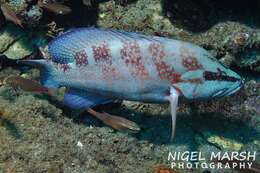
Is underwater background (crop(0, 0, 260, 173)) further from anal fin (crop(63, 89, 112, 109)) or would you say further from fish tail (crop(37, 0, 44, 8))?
anal fin (crop(63, 89, 112, 109))

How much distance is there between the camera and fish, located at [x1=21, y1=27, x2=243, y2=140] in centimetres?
366

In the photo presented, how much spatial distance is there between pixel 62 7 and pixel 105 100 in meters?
1.54

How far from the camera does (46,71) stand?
153 inches

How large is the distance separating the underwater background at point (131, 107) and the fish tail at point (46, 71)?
0.38 metres

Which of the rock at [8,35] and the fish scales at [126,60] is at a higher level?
the fish scales at [126,60]

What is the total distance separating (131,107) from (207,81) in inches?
54.6

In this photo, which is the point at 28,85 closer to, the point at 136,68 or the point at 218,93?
the point at 136,68

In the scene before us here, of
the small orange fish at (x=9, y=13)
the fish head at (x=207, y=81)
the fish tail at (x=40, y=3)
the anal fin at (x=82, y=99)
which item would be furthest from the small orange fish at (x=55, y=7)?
the fish head at (x=207, y=81)

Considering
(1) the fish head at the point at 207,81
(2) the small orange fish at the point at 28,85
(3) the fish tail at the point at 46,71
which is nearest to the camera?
(1) the fish head at the point at 207,81

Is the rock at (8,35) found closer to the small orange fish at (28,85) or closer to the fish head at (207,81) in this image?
the small orange fish at (28,85)

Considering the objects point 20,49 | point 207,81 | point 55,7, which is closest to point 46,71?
point 55,7

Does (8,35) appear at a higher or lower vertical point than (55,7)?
lower

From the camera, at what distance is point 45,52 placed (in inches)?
198

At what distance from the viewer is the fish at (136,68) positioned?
3.66 meters
